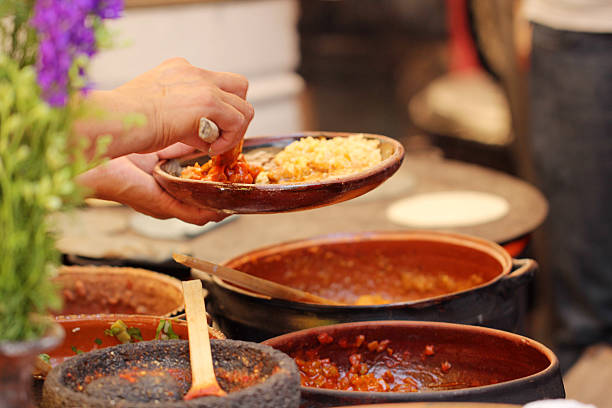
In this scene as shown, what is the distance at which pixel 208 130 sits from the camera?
127 centimetres

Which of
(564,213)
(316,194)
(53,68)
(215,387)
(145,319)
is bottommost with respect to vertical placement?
(564,213)

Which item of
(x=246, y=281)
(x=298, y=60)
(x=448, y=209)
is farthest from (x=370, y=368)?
(x=298, y=60)

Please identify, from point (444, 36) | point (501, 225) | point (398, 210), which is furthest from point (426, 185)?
point (444, 36)

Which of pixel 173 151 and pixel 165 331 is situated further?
pixel 173 151

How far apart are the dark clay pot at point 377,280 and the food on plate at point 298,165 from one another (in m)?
0.24

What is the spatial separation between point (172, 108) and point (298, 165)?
0.32 meters

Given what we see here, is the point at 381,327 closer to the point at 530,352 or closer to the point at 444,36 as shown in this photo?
the point at 530,352

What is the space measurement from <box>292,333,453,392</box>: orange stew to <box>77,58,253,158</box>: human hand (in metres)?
0.41

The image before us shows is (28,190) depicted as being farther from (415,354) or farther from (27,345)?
(415,354)

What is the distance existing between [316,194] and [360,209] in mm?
1353

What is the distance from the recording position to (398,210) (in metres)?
2.59

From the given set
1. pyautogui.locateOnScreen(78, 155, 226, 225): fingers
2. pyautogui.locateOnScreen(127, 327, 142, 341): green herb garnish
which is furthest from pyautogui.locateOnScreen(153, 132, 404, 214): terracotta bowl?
pyautogui.locateOnScreen(127, 327, 142, 341): green herb garnish

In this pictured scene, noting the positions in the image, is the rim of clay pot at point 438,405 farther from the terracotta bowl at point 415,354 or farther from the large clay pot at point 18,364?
the large clay pot at point 18,364

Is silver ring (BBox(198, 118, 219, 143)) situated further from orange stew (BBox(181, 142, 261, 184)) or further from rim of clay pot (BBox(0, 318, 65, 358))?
rim of clay pot (BBox(0, 318, 65, 358))
